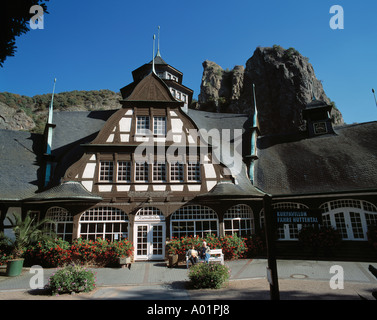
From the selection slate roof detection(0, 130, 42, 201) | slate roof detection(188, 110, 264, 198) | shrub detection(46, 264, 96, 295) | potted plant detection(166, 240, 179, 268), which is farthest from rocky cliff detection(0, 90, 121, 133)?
shrub detection(46, 264, 96, 295)

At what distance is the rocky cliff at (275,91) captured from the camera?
41.4 meters

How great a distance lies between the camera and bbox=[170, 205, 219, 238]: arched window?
15000 millimetres

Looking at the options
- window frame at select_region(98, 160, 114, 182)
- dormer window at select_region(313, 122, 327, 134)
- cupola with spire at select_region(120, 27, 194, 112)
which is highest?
cupola with spire at select_region(120, 27, 194, 112)

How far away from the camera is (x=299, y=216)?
4965mm

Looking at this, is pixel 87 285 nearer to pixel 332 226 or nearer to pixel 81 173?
pixel 81 173

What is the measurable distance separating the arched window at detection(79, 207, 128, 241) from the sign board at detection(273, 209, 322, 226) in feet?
37.9

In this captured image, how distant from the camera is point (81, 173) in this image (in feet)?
49.1

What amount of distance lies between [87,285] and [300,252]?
12019mm

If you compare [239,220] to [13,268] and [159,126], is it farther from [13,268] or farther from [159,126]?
[13,268]

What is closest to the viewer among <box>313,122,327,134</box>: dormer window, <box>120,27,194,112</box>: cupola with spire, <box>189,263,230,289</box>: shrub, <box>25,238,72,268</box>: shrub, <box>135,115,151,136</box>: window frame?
<box>189,263,230,289</box>: shrub

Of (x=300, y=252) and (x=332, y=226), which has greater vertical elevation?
(x=332, y=226)

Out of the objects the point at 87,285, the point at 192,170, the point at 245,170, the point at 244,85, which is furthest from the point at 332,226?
the point at 244,85

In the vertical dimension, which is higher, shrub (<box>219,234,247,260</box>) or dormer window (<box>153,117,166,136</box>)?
dormer window (<box>153,117,166,136</box>)

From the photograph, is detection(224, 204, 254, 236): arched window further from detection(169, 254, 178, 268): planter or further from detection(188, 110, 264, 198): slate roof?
detection(169, 254, 178, 268): planter
